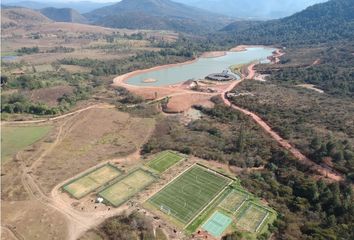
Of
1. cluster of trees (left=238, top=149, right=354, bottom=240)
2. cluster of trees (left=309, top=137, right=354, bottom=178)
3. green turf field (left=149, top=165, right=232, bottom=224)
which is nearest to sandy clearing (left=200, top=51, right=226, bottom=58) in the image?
cluster of trees (left=309, top=137, right=354, bottom=178)

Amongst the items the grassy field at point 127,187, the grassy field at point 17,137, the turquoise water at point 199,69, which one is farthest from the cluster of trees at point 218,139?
the turquoise water at point 199,69

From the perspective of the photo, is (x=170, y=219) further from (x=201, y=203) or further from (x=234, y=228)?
(x=234, y=228)

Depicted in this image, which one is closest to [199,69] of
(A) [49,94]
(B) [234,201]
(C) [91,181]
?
(A) [49,94]

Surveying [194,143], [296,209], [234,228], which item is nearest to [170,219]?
[234,228]

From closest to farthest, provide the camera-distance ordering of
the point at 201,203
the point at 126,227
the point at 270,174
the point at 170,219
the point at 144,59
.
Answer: the point at 126,227 < the point at 170,219 < the point at 201,203 < the point at 270,174 < the point at 144,59

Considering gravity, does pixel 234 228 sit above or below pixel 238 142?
below

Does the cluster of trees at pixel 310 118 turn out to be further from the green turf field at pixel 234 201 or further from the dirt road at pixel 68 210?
the dirt road at pixel 68 210
